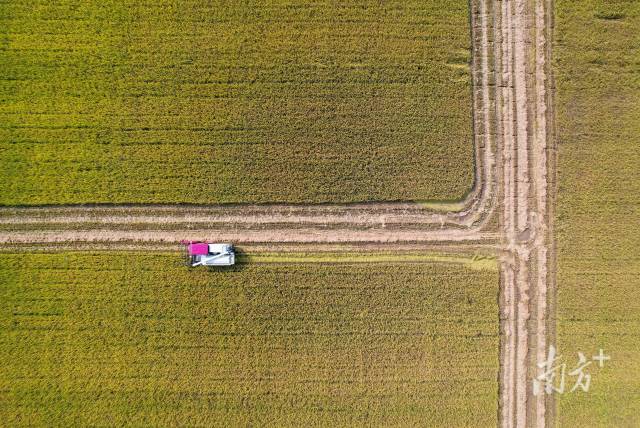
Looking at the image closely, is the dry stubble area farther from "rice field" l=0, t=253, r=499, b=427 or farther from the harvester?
the harvester

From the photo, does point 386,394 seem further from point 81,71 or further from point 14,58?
point 14,58

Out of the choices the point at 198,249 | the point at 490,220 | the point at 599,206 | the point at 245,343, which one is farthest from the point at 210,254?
the point at 599,206

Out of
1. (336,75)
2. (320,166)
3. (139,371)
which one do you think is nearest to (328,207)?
(320,166)

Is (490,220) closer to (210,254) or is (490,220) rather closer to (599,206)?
(599,206)

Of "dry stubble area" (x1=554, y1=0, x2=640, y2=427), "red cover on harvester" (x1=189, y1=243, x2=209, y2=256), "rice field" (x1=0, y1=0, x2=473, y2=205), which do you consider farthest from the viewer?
"dry stubble area" (x1=554, y1=0, x2=640, y2=427)

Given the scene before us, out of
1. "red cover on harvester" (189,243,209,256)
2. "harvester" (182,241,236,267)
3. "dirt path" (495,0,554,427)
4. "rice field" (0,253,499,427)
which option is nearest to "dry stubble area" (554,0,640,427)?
"dirt path" (495,0,554,427)

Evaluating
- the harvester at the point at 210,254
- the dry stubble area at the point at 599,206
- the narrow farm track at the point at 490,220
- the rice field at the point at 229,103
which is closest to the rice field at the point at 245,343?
the harvester at the point at 210,254
